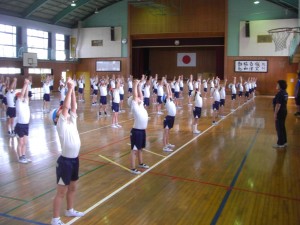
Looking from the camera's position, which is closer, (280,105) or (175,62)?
(280,105)

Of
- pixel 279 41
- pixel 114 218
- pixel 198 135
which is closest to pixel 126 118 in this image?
pixel 198 135

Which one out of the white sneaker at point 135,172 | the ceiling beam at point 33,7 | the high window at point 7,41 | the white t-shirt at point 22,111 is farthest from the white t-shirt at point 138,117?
the ceiling beam at point 33,7

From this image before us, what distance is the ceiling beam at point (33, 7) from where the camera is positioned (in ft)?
91.3

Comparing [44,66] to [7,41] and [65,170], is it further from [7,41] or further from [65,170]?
[65,170]

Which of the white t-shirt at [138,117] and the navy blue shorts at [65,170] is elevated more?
the white t-shirt at [138,117]

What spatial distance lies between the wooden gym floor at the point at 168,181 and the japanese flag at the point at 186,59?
1030 inches

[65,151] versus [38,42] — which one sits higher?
[38,42]

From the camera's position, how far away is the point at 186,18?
31844mm

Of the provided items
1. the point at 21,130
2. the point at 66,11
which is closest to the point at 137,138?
the point at 21,130

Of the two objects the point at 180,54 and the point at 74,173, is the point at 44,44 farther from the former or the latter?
the point at 74,173

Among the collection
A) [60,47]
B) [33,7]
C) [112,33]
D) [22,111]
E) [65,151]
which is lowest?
[65,151]

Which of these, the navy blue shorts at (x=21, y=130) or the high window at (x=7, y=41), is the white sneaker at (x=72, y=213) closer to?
the navy blue shorts at (x=21, y=130)

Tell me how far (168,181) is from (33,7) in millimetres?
25976

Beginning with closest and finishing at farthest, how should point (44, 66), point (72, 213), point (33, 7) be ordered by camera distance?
point (72, 213) → point (33, 7) → point (44, 66)
